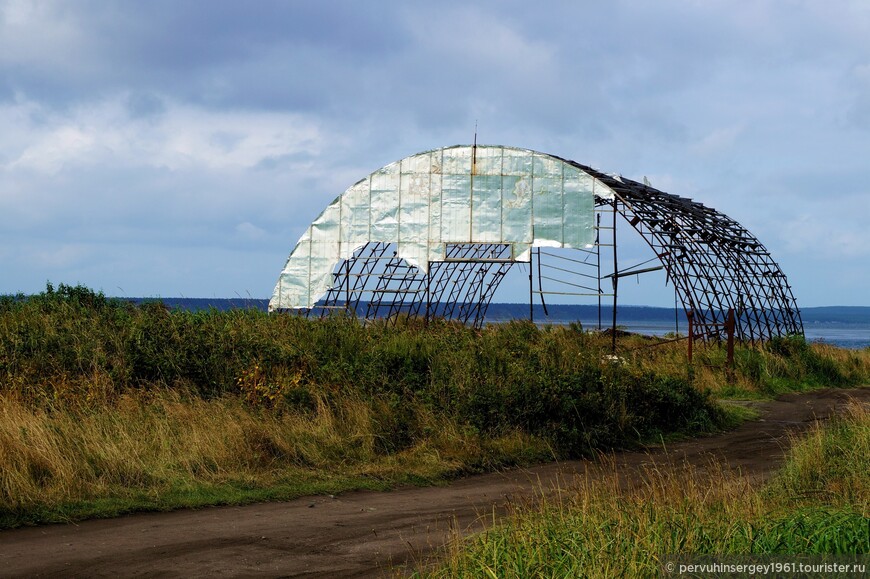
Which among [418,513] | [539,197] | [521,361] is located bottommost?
[418,513]

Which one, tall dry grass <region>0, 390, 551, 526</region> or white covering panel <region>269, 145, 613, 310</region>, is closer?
tall dry grass <region>0, 390, 551, 526</region>

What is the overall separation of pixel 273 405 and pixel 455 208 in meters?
12.6

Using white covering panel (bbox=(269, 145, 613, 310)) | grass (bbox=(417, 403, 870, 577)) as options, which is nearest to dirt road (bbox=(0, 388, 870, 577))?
grass (bbox=(417, 403, 870, 577))

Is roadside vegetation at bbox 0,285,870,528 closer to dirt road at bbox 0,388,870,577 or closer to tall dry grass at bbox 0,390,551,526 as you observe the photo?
tall dry grass at bbox 0,390,551,526

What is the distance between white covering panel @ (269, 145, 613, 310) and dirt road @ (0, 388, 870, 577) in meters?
13.5

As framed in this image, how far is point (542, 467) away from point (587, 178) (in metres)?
13.2

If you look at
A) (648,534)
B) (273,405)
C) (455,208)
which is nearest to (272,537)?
(648,534)

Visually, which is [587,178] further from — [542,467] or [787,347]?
[542,467]

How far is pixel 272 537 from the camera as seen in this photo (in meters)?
8.92

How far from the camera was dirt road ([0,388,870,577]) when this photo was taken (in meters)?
7.84

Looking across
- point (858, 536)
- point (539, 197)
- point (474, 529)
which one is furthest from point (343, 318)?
point (858, 536)

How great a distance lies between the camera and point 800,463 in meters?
10.9

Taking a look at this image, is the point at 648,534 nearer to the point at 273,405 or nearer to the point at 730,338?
the point at 273,405

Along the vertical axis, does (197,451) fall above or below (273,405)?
below
